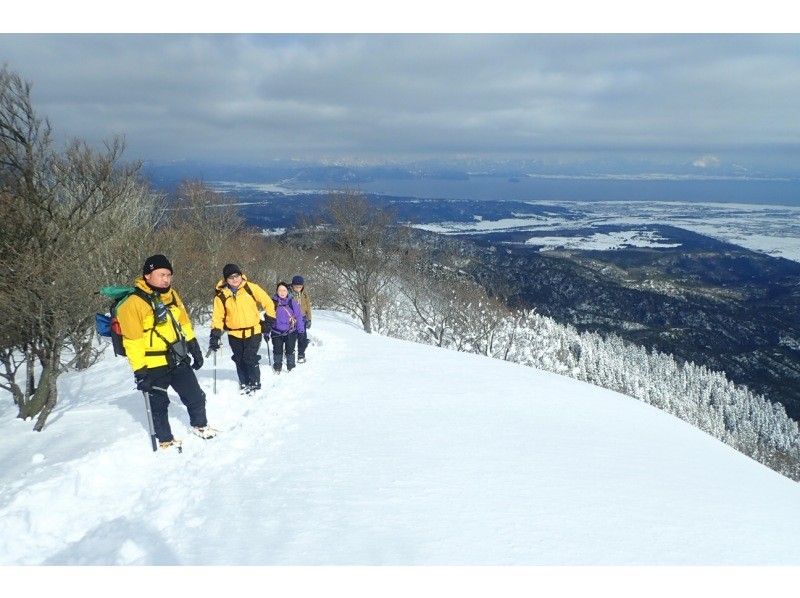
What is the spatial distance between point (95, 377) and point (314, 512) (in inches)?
425

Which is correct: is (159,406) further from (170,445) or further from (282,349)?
(282,349)

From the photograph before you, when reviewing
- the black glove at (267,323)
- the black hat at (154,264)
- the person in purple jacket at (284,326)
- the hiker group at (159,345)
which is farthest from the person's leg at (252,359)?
the black hat at (154,264)

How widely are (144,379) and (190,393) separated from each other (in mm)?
572

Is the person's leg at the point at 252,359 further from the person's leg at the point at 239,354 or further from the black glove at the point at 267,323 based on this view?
the black glove at the point at 267,323

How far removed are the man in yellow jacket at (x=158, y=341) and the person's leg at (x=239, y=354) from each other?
1832 mm

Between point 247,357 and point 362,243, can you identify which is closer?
point 247,357

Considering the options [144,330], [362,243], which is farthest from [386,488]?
[362,243]

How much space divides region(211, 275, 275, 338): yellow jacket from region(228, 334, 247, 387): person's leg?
0.10 metres

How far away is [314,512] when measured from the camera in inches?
159

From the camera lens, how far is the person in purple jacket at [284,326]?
948 cm

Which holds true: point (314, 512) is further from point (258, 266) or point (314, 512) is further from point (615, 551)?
point (258, 266)

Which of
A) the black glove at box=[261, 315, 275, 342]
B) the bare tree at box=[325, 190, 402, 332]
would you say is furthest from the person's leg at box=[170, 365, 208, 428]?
the bare tree at box=[325, 190, 402, 332]

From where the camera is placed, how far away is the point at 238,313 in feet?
24.8

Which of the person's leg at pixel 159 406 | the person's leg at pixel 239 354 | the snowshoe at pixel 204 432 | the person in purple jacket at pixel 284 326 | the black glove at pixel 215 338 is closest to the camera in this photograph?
the person's leg at pixel 159 406
